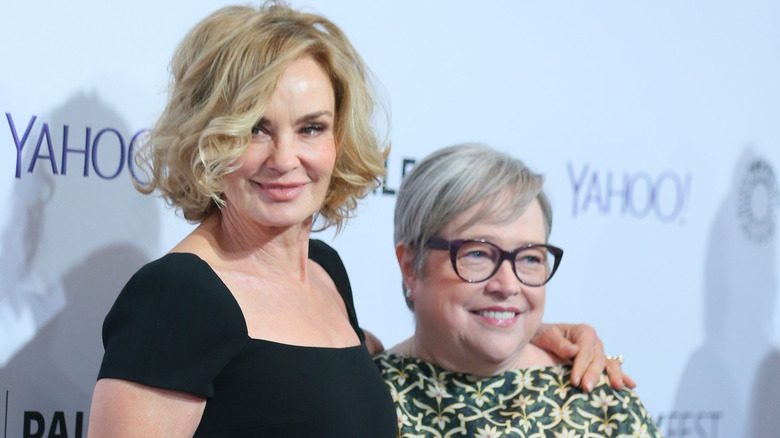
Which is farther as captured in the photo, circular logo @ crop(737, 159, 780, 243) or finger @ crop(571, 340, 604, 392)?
circular logo @ crop(737, 159, 780, 243)

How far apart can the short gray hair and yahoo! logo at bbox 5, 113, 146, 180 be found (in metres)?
0.59

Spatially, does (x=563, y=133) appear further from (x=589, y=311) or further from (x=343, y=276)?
(x=343, y=276)

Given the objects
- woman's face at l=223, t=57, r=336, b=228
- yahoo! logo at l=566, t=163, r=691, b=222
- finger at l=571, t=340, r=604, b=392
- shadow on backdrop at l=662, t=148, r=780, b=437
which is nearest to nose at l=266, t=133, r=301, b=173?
woman's face at l=223, t=57, r=336, b=228

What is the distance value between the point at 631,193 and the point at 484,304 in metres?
1.12

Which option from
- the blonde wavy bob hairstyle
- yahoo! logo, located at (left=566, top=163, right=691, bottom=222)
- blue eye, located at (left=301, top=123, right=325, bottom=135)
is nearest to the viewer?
the blonde wavy bob hairstyle

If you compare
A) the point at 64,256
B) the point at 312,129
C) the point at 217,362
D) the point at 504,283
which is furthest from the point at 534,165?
the point at 217,362

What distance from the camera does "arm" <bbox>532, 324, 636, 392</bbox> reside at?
5.58 feet

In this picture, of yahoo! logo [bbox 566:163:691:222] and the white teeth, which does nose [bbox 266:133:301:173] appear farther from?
yahoo! logo [bbox 566:163:691:222]

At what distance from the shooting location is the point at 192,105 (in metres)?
1.34

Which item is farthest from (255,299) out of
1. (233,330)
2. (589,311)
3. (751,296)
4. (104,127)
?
(751,296)


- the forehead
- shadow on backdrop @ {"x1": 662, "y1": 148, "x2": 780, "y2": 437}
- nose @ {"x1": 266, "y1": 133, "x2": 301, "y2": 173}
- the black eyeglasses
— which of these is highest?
nose @ {"x1": 266, "y1": 133, "x2": 301, "y2": 173}

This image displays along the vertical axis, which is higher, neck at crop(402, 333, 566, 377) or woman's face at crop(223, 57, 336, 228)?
woman's face at crop(223, 57, 336, 228)

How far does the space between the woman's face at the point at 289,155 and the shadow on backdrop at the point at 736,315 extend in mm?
1764

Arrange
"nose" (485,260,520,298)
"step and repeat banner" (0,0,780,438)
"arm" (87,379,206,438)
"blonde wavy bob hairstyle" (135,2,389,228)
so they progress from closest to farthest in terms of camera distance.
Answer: "arm" (87,379,206,438)
"blonde wavy bob hairstyle" (135,2,389,228)
"nose" (485,260,520,298)
"step and repeat banner" (0,0,780,438)
